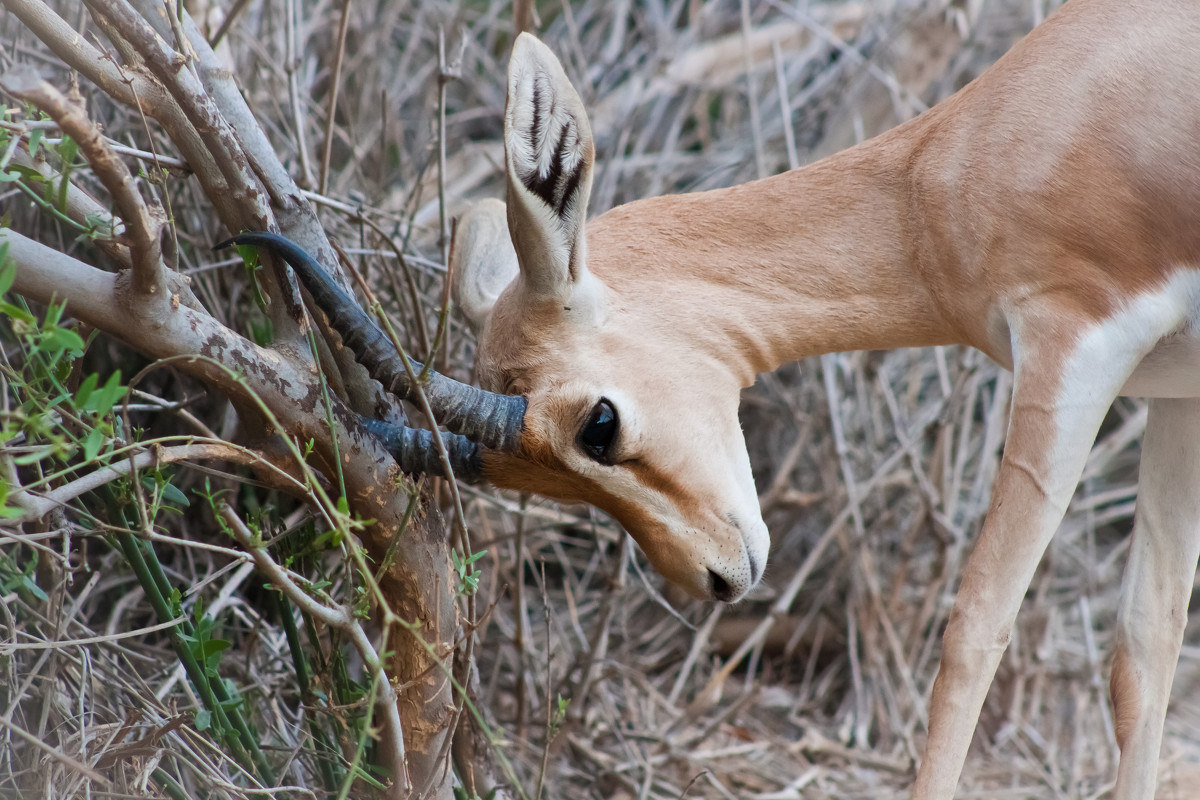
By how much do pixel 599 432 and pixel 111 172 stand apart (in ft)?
3.36

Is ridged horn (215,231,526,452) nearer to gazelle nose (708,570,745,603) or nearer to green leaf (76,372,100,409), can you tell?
green leaf (76,372,100,409)

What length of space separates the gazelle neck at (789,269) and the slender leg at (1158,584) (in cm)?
61

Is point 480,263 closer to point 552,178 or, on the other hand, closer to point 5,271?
point 552,178

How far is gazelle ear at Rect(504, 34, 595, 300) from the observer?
6.20 ft

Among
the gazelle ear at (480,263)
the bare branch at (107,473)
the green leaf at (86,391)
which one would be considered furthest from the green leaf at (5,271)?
the gazelle ear at (480,263)

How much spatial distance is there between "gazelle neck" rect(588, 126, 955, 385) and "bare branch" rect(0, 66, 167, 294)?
960mm

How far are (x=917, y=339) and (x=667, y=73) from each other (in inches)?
120

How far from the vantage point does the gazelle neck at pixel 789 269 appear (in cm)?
234

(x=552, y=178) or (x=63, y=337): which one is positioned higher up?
(x=552, y=178)

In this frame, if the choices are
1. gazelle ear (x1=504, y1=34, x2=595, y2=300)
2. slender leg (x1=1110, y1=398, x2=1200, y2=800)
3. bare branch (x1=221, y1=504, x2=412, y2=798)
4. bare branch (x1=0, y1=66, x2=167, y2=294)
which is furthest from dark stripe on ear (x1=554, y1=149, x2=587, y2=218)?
slender leg (x1=1110, y1=398, x2=1200, y2=800)

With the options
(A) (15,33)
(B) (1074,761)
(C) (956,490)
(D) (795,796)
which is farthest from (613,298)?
(B) (1074,761)

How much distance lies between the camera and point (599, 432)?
2139 mm

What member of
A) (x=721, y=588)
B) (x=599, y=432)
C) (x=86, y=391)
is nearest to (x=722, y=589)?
(x=721, y=588)

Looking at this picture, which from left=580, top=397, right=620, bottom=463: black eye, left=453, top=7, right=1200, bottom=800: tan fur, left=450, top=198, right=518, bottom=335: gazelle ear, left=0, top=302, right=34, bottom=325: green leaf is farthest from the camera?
left=450, top=198, right=518, bottom=335: gazelle ear
